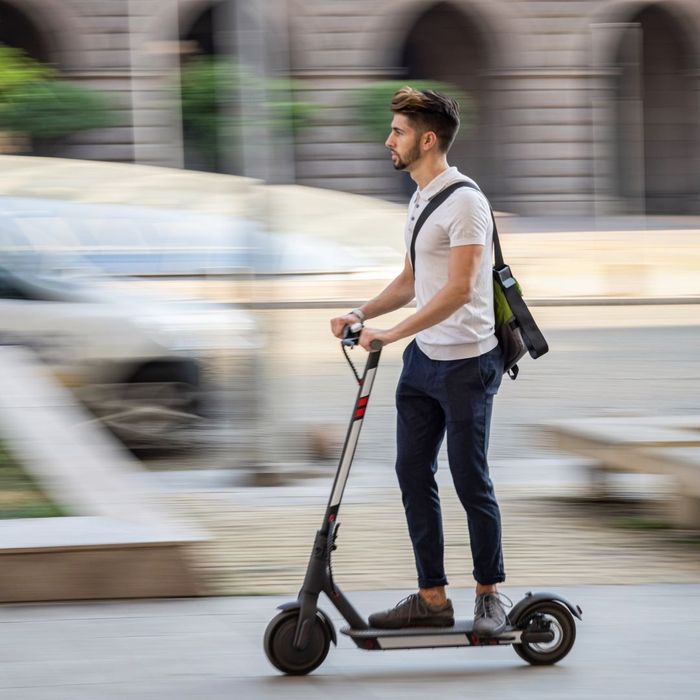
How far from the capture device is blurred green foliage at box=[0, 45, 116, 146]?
27.3 meters

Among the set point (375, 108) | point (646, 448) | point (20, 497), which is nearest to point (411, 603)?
point (20, 497)

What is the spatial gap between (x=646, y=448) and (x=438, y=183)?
114 inches

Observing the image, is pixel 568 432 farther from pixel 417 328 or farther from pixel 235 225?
pixel 235 225

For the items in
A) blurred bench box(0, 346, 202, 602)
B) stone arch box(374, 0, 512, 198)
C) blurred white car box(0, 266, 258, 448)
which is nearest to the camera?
blurred bench box(0, 346, 202, 602)

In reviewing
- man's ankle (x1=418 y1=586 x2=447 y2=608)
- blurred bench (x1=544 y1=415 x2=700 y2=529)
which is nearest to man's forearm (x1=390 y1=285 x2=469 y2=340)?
man's ankle (x1=418 y1=586 x2=447 y2=608)

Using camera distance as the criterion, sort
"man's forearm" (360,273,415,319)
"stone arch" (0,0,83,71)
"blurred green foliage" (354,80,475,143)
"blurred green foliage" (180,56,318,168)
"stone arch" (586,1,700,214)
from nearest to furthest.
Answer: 1. "man's forearm" (360,273,415,319)
2. "blurred green foliage" (180,56,318,168)
3. "blurred green foliage" (354,80,475,143)
4. "stone arch" (0,0,83,71)
5. "stone arch" (586,1,700,214)

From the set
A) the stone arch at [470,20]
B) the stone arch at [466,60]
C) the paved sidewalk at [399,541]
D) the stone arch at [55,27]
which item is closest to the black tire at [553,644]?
the paved sidewalk at [399,541]

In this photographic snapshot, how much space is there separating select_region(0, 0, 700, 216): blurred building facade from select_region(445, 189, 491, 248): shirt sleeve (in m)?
24.4

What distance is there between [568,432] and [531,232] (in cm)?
1992

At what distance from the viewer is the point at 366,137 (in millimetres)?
30594

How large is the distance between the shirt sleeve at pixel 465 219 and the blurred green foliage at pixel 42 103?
23511mm

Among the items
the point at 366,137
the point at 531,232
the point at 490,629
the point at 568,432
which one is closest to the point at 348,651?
the point at 490,629

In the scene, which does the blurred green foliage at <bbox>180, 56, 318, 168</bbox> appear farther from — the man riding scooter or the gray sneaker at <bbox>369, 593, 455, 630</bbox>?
the gray sneaker at <bbox>369, 593, 455, 630</bbox>

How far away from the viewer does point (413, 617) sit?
4.45 metres
